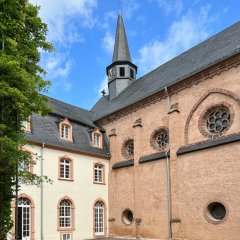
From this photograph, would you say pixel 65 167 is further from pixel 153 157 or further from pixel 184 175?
pixel 184 175

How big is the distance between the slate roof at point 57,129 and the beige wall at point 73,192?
1.94ft

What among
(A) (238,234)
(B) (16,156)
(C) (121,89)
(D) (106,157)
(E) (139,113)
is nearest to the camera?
(B) (16,156)

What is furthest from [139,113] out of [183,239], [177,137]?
[183,239]

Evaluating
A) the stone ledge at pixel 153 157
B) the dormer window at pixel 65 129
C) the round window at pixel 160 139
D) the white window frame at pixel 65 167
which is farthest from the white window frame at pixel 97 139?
the round window at pixel 160 139

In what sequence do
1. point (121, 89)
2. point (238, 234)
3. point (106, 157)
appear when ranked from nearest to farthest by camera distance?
point (238, 234) < point (106, 157) < point (121, 89)

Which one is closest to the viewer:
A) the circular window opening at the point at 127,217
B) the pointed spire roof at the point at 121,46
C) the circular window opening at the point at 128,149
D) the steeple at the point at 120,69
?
the circular window opening at the point at 127,217

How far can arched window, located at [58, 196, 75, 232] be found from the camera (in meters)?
21.1

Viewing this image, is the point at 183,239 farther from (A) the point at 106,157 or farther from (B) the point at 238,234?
(A) the point at 106,157

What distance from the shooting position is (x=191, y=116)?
1948 cm

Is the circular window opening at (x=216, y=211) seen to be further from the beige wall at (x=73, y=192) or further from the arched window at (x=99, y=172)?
the arched window at (x=99, y=172)

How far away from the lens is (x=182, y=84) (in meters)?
20.4

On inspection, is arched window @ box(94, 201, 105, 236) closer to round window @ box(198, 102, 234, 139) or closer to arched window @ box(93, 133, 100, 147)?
arched window @ box(93, 133, 100, 147)

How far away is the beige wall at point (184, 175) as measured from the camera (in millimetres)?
16734

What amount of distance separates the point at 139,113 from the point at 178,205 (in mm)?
7463
